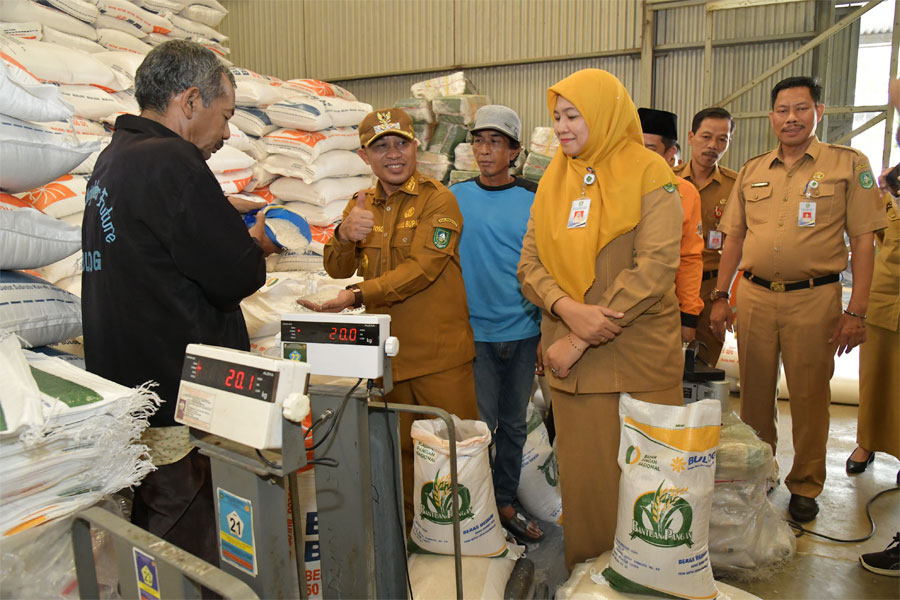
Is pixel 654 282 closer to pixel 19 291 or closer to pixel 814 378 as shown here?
pixel 814 378

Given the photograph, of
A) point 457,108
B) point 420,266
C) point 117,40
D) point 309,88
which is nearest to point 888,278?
point 420,266

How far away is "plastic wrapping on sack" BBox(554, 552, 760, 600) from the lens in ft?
5.06

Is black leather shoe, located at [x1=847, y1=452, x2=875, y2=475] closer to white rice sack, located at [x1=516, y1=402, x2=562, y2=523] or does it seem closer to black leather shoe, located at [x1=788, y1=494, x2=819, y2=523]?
black leather shoe, located at [x1=788, y1=494, x2=819, y2=523]

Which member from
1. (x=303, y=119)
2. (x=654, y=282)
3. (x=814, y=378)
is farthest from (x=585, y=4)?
(x=654, y=282)

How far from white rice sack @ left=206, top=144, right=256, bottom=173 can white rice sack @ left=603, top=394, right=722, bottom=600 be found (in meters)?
2.28

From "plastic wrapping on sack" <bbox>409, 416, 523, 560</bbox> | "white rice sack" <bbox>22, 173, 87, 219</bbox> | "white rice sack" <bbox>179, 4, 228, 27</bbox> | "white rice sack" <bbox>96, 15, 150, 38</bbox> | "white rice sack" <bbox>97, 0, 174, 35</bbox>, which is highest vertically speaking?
"white rice sack" <bbox>179, 4, 228, 27</bbox>

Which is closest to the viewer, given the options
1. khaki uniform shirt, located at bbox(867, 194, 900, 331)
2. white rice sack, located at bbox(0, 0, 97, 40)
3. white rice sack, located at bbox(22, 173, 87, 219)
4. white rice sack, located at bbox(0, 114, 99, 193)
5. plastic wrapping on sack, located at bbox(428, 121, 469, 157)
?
white rice sack, located at bbox(0, 114, 99, 193)

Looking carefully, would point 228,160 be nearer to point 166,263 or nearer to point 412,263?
point 412,263

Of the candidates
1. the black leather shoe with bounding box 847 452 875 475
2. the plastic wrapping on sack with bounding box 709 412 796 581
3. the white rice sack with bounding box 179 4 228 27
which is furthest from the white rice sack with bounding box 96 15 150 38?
the black leather shoe with bounding box 847 452 875 475

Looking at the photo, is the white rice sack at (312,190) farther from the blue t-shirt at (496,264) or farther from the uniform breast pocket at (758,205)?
the uniform breast pocket at (758,205)

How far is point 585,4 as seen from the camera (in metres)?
5.13

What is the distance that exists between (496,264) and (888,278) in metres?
1.73

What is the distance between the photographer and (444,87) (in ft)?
14.7

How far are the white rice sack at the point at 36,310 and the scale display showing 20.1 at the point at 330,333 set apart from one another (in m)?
0.66
